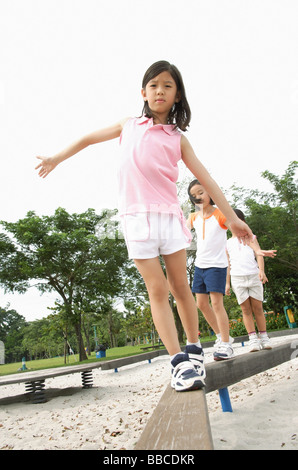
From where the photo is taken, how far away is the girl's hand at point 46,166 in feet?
8.19

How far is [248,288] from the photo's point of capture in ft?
16.1

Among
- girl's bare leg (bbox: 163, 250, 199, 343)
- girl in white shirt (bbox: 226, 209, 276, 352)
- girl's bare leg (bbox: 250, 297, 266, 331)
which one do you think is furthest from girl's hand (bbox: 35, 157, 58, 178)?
Result: girl's bare leg (bbox: 250, 297, 266, 331)

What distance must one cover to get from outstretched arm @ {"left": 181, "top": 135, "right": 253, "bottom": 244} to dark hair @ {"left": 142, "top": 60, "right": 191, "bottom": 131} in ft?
0.56

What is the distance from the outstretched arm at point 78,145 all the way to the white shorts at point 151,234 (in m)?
0.62

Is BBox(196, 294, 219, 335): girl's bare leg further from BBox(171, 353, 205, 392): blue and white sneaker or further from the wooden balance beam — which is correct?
BBox(171, 353, 205, 392): blue and white sneaker

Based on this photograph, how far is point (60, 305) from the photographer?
22.5 meters

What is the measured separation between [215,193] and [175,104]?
756 mm

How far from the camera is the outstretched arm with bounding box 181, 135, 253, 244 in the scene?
2381mm

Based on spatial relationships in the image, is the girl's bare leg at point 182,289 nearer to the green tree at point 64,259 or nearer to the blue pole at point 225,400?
the blue pole at point 225,400

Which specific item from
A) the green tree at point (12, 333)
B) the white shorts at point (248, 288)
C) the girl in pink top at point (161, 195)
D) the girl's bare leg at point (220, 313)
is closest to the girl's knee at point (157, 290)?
the girl in pink top at point (161, 195)

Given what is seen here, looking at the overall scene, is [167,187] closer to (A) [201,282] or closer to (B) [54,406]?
(A) [201,282]

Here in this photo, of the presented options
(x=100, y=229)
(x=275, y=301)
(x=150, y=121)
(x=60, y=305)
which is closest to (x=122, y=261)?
(x=100, y=229)

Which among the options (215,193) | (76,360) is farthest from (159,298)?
(76,360)

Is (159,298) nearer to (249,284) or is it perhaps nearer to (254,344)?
(254,344)
